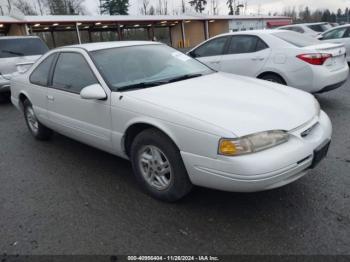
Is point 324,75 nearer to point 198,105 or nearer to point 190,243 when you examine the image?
point 198,105

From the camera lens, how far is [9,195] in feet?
11.7

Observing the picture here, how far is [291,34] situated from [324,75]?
4.55 feet

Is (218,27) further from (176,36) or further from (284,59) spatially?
(284,59)

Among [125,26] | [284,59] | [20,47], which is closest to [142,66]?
[284,59]

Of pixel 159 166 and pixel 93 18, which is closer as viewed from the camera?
pixel 159 166

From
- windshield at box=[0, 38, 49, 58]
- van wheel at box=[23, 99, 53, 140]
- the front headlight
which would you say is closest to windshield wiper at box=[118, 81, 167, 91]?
the front headlight

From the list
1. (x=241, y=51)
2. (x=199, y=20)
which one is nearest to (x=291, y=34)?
(x=241, y=51)

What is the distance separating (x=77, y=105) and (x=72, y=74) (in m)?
0.46

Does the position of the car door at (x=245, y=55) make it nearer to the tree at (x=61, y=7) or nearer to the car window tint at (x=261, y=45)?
the car window tint at (x=261, y=45)

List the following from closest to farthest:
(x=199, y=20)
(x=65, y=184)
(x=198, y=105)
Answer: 1. (x=198, y=105)
2. (x=65, y=184)
3. (x=199, y=20)

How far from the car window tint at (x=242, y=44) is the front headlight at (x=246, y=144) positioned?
4.30 metres

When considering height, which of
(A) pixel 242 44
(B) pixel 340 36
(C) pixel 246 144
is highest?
(A) pixel 242 44

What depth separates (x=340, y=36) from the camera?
10.9m

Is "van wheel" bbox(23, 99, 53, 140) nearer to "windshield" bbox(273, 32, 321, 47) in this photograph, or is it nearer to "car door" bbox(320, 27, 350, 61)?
"windshield" bbox(273, 32, 321, 47)
